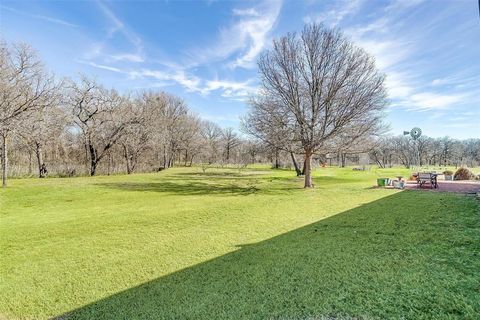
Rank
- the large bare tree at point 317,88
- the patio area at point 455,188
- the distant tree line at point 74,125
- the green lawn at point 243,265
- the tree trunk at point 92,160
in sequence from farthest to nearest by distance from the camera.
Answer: the tree trunk at point 92,160, the distant tree line at point 74,125, the large bare tree at point 317,88, the patio area at point 455,188, the green lawn at point 243,265

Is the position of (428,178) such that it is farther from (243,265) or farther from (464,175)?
(243,265)

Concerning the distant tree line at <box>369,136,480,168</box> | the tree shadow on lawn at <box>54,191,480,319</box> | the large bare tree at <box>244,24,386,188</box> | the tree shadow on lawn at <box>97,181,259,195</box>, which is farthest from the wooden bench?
the distant tree line at <box>369,136,480,168</box>

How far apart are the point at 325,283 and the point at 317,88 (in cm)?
1408

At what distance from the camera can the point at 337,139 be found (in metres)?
16.7

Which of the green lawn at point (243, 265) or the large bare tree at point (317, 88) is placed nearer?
the green lawn at point (243, 265)

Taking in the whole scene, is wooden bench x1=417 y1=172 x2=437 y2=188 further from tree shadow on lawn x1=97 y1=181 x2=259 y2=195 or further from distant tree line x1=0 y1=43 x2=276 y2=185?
distant tree line x1=0 y1=43 x2=276 y2=185

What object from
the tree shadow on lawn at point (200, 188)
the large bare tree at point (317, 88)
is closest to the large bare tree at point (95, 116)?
the tree shadow on lawn at point (200, 188)

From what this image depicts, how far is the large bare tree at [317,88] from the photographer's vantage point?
15.2m

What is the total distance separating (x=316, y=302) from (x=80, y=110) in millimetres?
29782

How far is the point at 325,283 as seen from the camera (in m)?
3.79

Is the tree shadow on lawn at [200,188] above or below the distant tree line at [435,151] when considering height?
below

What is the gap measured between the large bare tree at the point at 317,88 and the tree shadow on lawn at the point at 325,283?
33.8 ft

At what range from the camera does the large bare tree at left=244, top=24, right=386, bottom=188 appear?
15.2 meters

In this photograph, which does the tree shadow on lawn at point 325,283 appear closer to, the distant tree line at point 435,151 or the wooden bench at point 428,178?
the wooden bench at point 428,178
